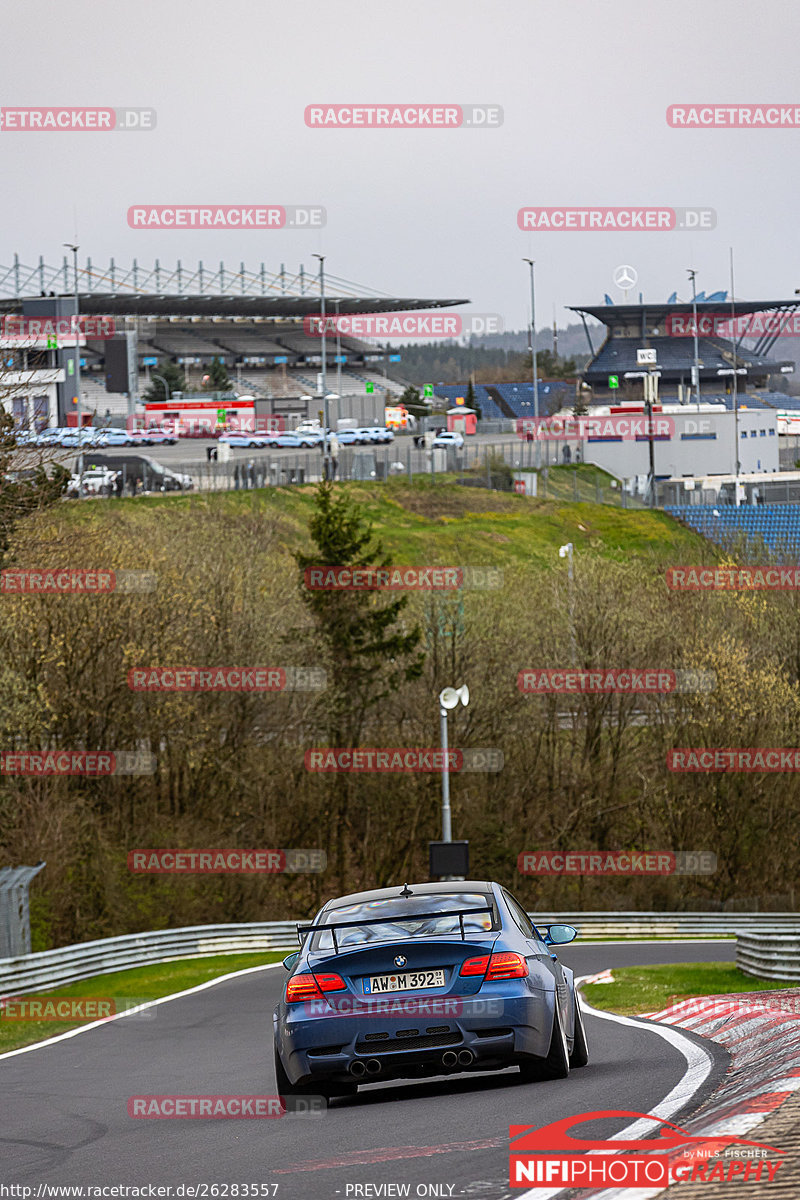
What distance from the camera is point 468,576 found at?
50.5 m

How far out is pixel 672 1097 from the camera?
323 inches

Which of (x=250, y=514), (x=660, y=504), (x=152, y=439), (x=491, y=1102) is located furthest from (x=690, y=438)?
(x=491, y=1102)

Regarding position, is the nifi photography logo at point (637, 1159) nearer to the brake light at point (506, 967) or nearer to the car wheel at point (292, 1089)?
the brake light at point (506, 967)

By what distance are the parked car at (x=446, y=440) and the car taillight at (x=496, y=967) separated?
265ft

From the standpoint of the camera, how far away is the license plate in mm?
8570

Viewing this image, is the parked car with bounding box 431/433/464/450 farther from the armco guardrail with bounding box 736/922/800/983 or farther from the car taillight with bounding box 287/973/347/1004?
the car taillight with bounding box 287/973/347/1004

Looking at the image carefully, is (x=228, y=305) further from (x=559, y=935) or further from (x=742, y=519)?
(x=559, y=935)

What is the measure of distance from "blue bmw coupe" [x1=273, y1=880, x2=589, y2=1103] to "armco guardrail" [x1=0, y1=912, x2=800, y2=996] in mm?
13571

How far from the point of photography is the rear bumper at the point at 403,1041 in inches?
335

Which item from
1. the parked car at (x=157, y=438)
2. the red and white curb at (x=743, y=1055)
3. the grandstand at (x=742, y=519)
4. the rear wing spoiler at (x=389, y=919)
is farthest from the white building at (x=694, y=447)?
the rear wing spoiler at (x=389, y=919)

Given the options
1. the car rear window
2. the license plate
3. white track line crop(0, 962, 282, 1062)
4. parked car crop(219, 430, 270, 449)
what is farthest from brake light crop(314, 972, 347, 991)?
parked car crop(219, 430, 270, 449)

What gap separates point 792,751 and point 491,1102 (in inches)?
1384

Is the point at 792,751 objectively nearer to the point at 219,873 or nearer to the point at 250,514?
the point at 219,873

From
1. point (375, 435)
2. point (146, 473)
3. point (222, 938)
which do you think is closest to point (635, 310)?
point (375, 435)
